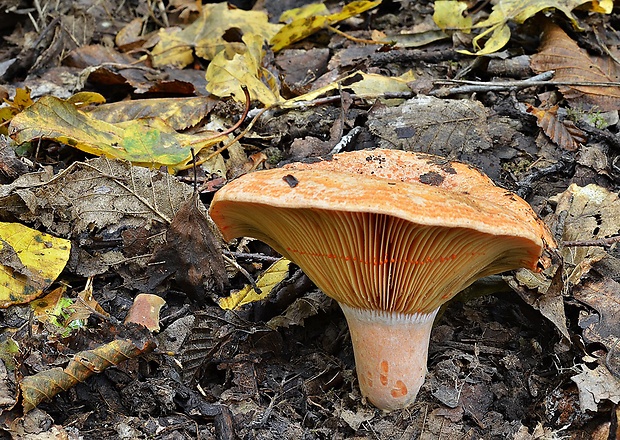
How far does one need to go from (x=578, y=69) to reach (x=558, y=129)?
0.76 m

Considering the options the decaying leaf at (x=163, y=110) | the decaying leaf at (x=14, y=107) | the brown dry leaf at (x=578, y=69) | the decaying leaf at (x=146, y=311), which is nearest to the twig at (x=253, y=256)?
the decaying leaf at (x=146, y=311)

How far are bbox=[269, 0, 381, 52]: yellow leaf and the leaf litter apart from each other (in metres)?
0.33

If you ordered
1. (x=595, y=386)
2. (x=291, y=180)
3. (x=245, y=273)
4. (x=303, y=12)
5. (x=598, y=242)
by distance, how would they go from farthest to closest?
Answer: 1. (x=303, y=12)
2. (x=245, y=273)
3. (x=598, y=242)
4. (x=595, y=386)
5. (x=291, y=180)

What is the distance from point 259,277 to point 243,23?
340cm

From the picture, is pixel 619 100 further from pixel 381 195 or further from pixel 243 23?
pixel 243 23

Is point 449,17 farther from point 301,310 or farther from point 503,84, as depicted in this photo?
point 301,310

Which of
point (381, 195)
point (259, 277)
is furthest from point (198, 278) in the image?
point (381, 195)

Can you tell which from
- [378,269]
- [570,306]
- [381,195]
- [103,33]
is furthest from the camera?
[103,33]

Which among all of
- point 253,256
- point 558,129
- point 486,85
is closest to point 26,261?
point 253,256

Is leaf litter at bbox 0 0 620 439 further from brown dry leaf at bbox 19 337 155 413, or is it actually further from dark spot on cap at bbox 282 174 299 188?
dark spot on cap at bbox 282 174 299 188

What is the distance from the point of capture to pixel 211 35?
5949 mm

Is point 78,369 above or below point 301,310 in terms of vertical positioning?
above

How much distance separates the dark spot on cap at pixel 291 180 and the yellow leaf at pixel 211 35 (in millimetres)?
3852

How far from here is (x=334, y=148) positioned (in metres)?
3.87
